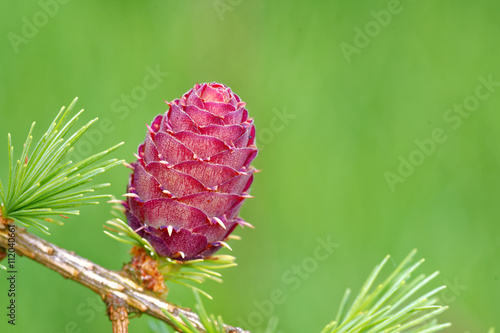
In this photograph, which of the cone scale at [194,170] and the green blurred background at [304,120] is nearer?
the cone scale at [194,170]

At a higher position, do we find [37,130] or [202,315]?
[37,130]

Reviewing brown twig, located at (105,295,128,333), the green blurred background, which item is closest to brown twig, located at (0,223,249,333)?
brown twig, located at (105,295,128,333)

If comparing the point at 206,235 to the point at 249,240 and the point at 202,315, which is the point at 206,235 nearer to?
the point at 202,315

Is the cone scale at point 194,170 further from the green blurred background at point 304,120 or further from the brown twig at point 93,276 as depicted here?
the green blurred background at point 304,120

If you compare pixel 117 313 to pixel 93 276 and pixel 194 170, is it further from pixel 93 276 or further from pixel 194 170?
pixel 194 170

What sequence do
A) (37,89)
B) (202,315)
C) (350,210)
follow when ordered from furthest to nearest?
(350,210) < (37,89) < (202,315)

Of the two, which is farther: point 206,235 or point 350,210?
point 350,210

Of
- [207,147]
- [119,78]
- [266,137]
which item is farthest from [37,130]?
[207,147]

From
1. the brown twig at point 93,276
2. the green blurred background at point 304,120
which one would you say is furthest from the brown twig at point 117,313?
the green blurred background at point 304,120
